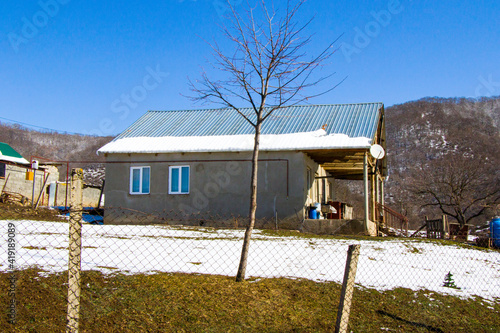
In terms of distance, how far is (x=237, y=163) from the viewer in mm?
18484

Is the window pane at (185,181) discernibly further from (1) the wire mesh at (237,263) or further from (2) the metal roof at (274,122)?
(1) the wire mesh at (237,263)

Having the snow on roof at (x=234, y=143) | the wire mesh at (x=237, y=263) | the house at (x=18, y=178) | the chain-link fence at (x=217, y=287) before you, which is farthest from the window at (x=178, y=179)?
the house at (x=18, y=178)

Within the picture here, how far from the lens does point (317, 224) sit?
17.2 meters

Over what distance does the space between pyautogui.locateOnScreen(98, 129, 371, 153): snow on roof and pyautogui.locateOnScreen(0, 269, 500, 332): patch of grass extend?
35.7 feet

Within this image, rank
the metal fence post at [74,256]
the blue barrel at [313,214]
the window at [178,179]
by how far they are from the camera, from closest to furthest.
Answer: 1. the metal fence post at [74,256]
2. the blue barrel at [313,214]
3. the window at [178,179]

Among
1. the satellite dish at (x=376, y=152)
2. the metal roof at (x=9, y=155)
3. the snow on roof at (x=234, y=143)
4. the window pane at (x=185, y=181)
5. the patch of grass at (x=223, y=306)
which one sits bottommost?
the patch of grass at (x=223, y=306)

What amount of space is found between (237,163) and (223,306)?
523 inches

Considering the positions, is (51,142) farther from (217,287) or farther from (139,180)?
(217,287)

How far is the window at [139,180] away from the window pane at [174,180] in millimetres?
1062

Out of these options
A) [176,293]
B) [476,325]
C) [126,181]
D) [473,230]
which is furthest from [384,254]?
[473,230]

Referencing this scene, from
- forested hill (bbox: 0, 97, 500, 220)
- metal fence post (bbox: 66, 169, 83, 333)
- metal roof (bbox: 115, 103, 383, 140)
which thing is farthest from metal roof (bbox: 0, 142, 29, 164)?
forested hill (bbox: 0, 97, 500, 220)

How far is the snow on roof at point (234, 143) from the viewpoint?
17.3 m

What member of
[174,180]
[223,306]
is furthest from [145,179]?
[223,306]

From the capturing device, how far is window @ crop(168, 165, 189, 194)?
19.1 meters
